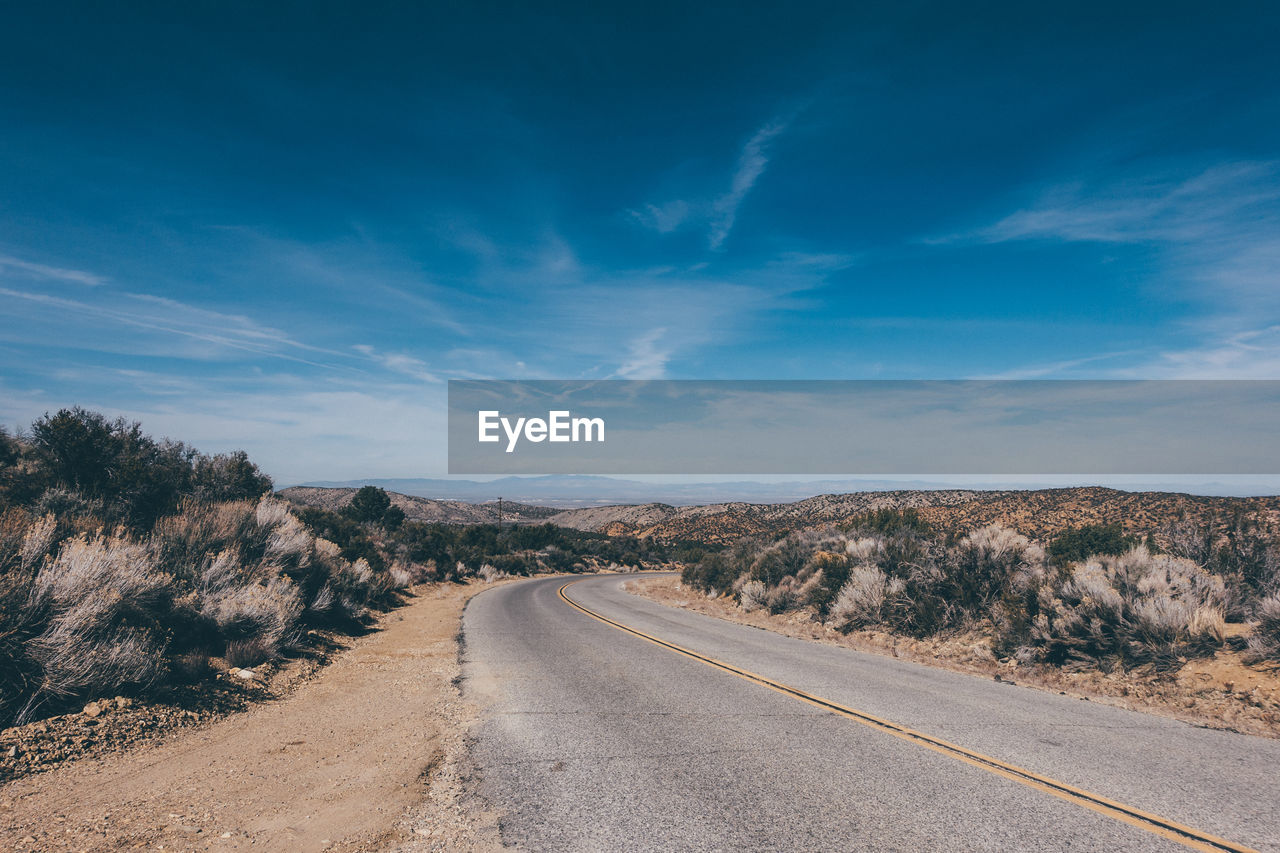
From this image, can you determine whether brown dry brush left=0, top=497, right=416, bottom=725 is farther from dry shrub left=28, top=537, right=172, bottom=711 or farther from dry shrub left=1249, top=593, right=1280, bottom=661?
dry shrub left=1249, top=593, right=1280, bottom=661

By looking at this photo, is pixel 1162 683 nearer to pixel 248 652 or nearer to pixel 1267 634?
pixel 1267 634

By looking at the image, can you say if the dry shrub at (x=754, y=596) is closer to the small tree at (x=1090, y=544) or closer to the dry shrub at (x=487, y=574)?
the small tree at (x=1090, y=544)

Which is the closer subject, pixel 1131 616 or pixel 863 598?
pixel 1131 616

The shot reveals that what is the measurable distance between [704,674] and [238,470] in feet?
55.9

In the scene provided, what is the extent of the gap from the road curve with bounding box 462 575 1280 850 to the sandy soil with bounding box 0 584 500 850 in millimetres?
465

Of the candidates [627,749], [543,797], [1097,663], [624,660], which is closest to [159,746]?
[543,797]

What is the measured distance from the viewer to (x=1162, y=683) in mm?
8523

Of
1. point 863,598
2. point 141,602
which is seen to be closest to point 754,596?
point 863,598

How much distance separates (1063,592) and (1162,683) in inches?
96.8

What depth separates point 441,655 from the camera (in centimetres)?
1186

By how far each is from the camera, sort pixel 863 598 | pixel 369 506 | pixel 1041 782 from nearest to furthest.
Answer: pixel 1041 782, pixel 863 598, pixel 369 506

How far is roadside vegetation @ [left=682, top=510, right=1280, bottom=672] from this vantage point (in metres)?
9.20

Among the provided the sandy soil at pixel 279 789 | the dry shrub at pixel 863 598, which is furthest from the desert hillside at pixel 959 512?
the sandy soil at pixel 279 789

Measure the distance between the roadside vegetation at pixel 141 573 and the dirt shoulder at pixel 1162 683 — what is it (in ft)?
38.7
